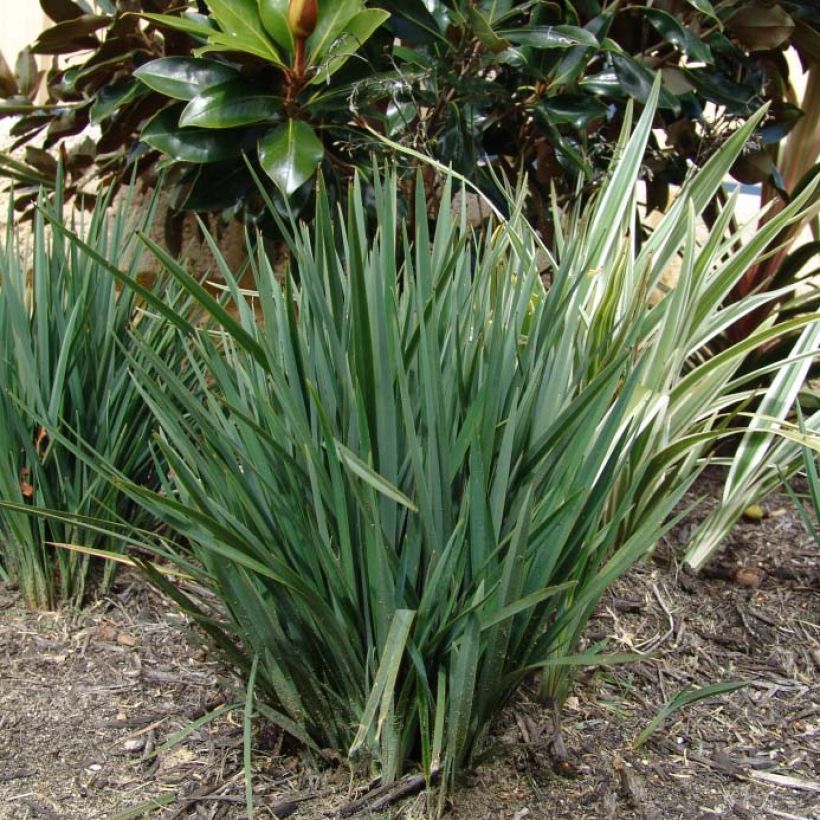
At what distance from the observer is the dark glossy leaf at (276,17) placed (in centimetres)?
188

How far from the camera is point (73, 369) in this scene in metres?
1.71

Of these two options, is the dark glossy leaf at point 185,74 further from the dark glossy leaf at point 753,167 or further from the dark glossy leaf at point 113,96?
the dark glossy leaf at point 753,167

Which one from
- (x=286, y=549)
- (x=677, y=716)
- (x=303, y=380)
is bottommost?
(x=677, y=716)

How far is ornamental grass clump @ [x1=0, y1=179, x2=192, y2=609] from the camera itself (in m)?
1.68

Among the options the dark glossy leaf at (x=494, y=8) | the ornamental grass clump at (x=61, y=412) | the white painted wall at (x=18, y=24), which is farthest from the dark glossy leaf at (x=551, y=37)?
the white painted wall at (x=18, y=24)

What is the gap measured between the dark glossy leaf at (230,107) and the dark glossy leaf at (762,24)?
3.77ft

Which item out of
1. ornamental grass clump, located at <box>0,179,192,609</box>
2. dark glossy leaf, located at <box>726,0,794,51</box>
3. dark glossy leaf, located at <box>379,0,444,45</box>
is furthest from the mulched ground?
dark glossy leaf, located at <box>726,0,794,51</box>

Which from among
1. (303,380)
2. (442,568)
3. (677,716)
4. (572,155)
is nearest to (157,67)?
(572,155)

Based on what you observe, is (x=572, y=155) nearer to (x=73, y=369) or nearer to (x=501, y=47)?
(x=501, y=47)

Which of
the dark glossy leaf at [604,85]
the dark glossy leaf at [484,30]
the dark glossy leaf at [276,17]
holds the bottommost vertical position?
the dark glossy leaf at [604,85]

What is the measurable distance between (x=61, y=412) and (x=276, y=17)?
32.8 inches

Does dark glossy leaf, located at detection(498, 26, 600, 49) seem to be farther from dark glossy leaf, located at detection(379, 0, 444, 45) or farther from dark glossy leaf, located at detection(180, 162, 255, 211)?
dark glossy leaf, located at detection(180, 162, 255, 211)

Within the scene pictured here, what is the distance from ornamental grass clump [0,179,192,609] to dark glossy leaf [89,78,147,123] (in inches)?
17.7

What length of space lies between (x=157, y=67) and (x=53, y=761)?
4.41ft
